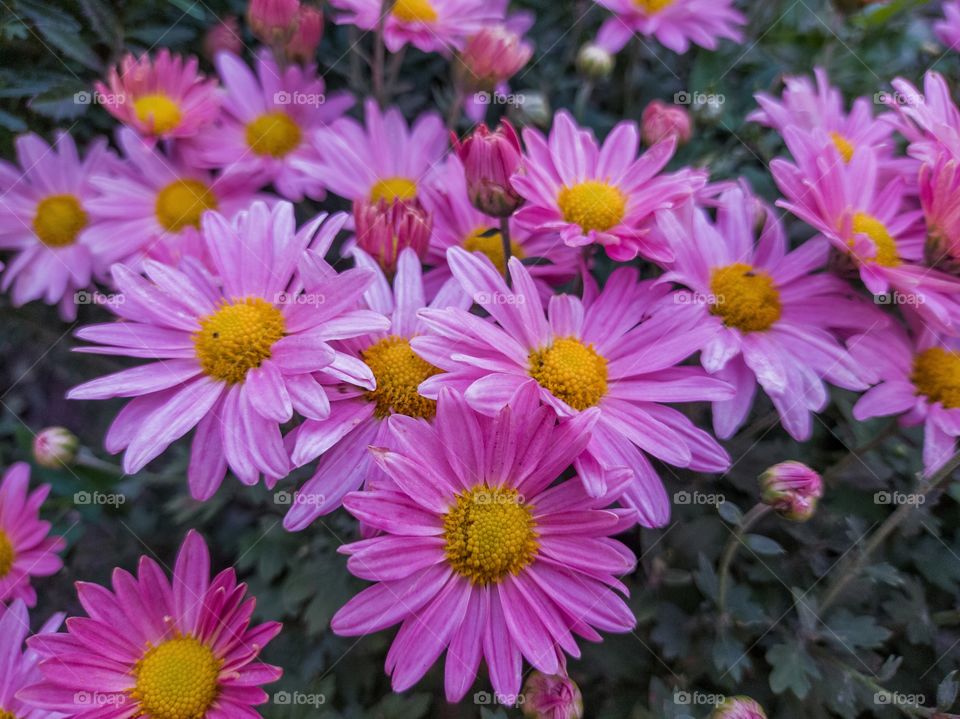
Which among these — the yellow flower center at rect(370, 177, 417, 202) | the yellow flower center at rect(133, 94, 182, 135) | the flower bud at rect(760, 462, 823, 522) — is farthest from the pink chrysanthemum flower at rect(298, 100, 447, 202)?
the flower bud at rect(760, 462, 823, 522)

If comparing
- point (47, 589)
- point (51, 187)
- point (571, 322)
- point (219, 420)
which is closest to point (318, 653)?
point (219, 420)

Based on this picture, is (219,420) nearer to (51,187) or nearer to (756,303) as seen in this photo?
(756,303)

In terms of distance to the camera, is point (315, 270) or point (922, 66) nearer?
point (315, 270)

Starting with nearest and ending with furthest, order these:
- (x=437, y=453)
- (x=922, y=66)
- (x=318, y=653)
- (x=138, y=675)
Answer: (x=437, y=453), (x=138, y=675), (x=318, y=653), (x=922, y=66)

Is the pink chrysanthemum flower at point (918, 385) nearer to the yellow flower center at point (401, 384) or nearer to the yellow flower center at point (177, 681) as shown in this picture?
the yellow flower center at point (401, 384)

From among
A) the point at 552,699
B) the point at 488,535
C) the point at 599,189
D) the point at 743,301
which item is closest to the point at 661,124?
the point at 599,189

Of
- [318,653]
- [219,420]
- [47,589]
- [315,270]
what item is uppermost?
[315,270]

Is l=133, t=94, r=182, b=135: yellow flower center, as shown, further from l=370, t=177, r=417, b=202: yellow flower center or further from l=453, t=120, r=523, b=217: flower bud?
l=453, t=120, r=523, b=217: flower bud
